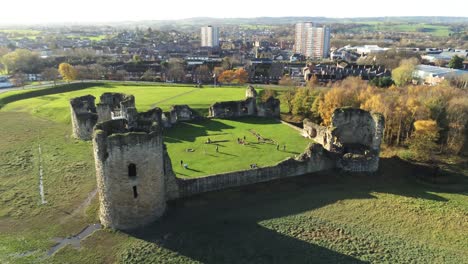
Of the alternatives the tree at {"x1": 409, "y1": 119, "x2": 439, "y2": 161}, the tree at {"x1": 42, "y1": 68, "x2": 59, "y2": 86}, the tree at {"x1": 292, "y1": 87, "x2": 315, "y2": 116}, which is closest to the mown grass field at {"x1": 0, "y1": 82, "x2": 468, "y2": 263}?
the tree at {"x1": 409, "y1": 119, "x2": 439, "y2": 161}

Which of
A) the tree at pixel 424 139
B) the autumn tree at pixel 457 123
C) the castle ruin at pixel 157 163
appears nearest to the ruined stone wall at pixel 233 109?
the castle ruin at pixel 157 163

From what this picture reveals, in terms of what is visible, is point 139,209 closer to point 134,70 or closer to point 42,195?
point 42,195

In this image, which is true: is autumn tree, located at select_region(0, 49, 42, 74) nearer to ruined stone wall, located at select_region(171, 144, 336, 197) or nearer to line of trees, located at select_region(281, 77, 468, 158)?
line of trees, located at select_region(281, 77, 468, 158)


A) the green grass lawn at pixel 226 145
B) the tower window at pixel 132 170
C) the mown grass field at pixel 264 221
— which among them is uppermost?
the tower window at pixel 132 170

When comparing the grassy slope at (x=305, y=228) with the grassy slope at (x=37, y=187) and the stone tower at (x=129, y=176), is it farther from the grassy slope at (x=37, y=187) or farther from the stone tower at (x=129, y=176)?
the grassy slope at (x=37, y=187)

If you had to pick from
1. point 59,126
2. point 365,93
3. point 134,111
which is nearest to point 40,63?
point 59,126

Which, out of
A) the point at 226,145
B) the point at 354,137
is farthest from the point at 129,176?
the point at 354,137

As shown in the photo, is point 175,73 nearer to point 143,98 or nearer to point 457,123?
point 143,98
